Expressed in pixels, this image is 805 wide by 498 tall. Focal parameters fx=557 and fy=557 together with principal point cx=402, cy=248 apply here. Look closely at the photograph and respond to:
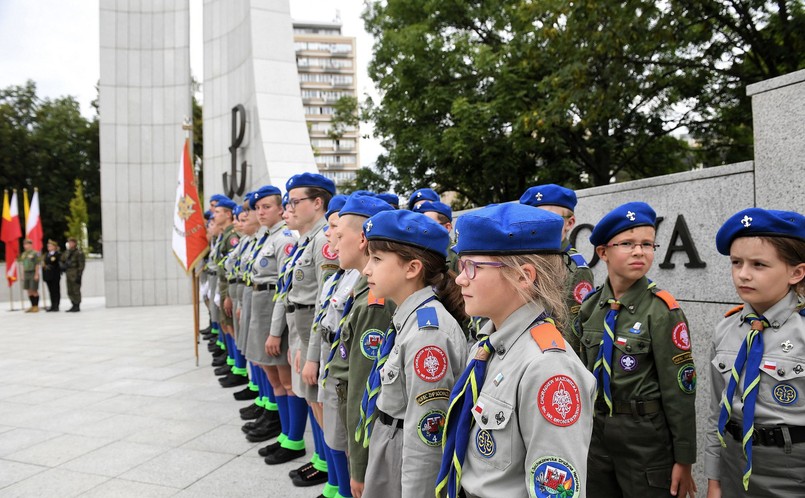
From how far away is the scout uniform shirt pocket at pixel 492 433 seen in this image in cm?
143

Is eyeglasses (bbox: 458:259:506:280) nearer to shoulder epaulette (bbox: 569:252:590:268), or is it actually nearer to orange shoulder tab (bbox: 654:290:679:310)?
orange shoulder tab (bbox: 654:290:679:310)

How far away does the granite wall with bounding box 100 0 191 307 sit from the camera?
17.1m

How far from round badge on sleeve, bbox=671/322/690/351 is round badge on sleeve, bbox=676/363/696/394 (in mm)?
80

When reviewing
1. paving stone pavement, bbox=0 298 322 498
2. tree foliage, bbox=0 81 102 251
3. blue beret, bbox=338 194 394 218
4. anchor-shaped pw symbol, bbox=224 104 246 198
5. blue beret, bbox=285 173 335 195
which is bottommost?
paving stone pavement, bbox=0 298 322 498

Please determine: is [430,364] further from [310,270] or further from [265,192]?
[265,192]

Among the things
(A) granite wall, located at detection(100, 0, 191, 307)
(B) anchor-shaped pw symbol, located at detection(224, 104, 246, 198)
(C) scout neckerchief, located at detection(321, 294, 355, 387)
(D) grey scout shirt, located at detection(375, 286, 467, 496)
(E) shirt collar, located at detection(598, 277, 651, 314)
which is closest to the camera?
(D) grey scout shirt, located at detection(375, 286, 467, 496)

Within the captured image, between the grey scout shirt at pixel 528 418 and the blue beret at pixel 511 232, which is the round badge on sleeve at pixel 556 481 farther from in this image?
the blue beret at pixel 511 232

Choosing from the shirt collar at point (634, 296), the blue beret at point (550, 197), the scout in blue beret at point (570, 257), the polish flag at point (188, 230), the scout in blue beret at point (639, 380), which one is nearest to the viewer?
the scout in blue beret at point (639, 380)

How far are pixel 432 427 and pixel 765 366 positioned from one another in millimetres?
1193

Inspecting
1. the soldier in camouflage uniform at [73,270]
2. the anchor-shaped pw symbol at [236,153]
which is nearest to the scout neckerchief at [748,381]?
the anchor-shaped pw symbol at [236,153]

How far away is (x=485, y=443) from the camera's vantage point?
4.86 ft

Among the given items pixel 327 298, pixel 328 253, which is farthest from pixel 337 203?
pixel 327 298

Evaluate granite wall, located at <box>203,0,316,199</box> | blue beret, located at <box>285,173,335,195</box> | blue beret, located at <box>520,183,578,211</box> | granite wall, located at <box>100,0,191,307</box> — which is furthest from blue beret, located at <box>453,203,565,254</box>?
granite wall, located at <box>100,0,191,307</box>

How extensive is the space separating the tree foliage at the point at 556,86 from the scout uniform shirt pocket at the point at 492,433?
27.3ft
